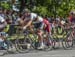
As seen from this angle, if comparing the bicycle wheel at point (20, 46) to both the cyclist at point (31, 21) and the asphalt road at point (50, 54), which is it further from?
the cyclist at point (31, 21)

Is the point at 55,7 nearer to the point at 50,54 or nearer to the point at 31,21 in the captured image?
the point at 31,21

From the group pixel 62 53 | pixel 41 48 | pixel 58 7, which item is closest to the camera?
pixel 62 53

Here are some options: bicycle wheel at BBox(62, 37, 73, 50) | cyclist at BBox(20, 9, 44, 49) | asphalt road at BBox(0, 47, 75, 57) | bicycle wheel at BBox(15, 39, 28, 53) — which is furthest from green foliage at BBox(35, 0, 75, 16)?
bicycle wheel at BBox(15, 39, 28, 53)

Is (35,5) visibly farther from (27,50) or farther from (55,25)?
(27,50)

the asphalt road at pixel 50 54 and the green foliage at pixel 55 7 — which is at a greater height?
the green foliage at pixel 55 7

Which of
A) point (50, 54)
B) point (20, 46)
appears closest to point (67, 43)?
point (50, 54)

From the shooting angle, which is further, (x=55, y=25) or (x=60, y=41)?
(x=55, y=25)

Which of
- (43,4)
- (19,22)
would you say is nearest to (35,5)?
(43,4)

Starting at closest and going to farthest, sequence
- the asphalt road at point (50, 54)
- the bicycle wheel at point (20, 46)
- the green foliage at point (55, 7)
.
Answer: the asphalt road at point (50, 54) < the bicycle wheel at point (20, 46) < the green foliage at point (55, 7)

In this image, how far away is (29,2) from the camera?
1068 inches

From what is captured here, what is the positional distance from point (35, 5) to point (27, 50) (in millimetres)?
11897

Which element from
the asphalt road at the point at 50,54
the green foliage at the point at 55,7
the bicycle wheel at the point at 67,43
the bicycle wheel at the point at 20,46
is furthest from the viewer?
the green foliage at the point at 55,7

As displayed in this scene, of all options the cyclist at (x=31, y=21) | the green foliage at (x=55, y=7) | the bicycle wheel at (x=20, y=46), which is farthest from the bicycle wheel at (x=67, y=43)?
the green foliage at (x=55, y=7)

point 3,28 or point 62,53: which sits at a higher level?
point 3,28
